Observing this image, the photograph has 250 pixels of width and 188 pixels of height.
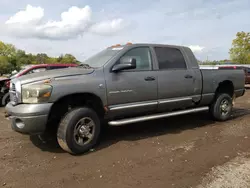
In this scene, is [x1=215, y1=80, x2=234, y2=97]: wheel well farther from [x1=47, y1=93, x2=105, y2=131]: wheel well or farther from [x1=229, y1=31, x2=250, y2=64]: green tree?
[x1=229, y1=31, x2=250, y2=64]: green tree

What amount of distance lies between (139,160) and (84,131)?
1.04 meters

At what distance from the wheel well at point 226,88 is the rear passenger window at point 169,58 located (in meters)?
1.47

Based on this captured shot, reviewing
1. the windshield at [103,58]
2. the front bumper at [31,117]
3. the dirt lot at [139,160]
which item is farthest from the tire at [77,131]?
the windshield at [103,58]

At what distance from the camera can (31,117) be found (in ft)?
12.6

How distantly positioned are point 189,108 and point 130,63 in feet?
7.64

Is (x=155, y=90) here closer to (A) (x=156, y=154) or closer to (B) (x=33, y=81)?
(A) (x=156, y=154)

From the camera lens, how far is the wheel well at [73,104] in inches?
170

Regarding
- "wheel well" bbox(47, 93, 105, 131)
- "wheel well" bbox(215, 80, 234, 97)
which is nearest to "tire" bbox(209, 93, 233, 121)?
"wheel well" bbox(215, 80, 234, 97)

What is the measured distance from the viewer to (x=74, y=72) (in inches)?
171

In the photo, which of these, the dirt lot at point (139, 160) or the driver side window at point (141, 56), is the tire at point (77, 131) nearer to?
the dirt lot at point (139, 160)

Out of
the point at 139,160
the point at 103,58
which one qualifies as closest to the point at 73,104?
the point at 103,58

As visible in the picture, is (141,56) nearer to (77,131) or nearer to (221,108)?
(77,131)

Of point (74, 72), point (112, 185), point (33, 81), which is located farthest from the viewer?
point (74, 72)

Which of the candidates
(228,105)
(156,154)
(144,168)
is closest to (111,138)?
(156,154)
